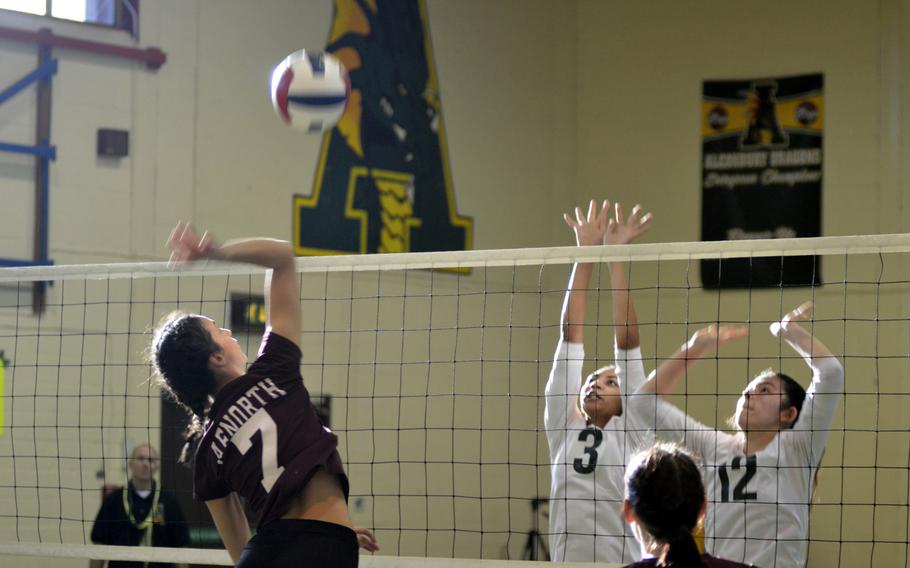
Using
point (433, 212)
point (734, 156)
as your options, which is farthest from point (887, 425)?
point (433, 212)

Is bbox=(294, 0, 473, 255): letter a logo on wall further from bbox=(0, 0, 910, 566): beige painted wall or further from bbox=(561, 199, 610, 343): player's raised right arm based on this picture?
bbox=(561, 199, 610, 343): player's raised right arm

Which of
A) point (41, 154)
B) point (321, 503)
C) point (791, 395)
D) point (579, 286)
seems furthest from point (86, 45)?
point (321, 503)

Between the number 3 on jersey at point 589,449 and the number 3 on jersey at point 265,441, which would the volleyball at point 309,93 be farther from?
the number 3 on jersey at point 265,441

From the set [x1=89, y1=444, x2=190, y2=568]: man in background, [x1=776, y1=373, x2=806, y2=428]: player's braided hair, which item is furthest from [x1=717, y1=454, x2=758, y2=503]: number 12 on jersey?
[x1=89, y1=444, x2=190, y2=568]: man in background

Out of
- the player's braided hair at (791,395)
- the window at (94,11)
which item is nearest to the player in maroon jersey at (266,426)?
the player's braided hair at (791,395)

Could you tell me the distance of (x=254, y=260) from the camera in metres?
3.26

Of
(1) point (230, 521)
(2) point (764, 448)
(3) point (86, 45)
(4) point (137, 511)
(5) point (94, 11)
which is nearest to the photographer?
(1) point (230, 521)

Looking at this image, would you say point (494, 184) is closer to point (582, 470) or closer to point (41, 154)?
point (41, 154)

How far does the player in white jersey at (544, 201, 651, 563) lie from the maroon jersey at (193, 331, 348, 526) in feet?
6.67

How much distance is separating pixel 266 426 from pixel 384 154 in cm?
852

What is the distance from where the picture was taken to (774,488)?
4.80 m

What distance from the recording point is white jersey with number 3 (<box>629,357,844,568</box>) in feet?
15.4

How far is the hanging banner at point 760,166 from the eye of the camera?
41.1 ft

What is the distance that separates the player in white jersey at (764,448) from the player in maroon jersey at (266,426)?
2.09 meters
